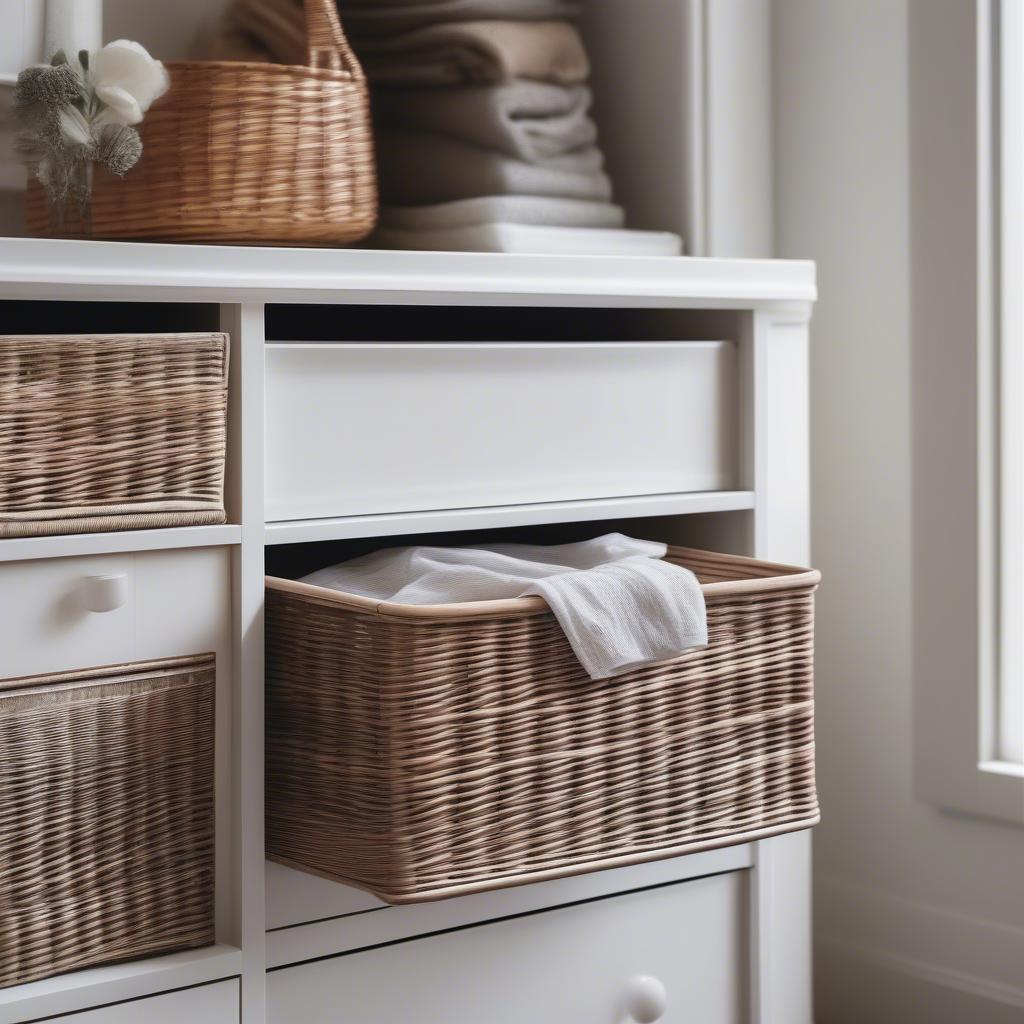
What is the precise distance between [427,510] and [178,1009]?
0.42 m

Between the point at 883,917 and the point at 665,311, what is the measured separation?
727mm

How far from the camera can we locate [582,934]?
46.6 inches

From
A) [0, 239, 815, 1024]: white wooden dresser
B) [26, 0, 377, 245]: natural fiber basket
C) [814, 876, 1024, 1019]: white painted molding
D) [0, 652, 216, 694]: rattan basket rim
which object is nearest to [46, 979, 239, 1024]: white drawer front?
[0, 239, 815, 1024]: white wooden dresser

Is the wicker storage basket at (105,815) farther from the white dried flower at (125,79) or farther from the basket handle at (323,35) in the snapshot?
the basket handle at (323,35)

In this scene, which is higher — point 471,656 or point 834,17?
point 834,17

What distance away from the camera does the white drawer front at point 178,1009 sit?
96 centimetres

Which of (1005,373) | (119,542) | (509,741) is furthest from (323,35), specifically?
(1005,373)

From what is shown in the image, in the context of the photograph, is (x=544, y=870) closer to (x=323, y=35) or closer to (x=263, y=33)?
(x=323, y=35)

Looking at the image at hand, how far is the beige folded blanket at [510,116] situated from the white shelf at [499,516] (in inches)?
14.4

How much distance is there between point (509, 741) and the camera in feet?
3.14

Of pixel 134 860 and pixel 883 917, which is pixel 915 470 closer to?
pixel 883 917

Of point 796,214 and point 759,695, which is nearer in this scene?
point 759,695

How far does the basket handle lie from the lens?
3.80ft

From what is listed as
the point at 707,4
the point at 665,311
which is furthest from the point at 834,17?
the point at 665,311
